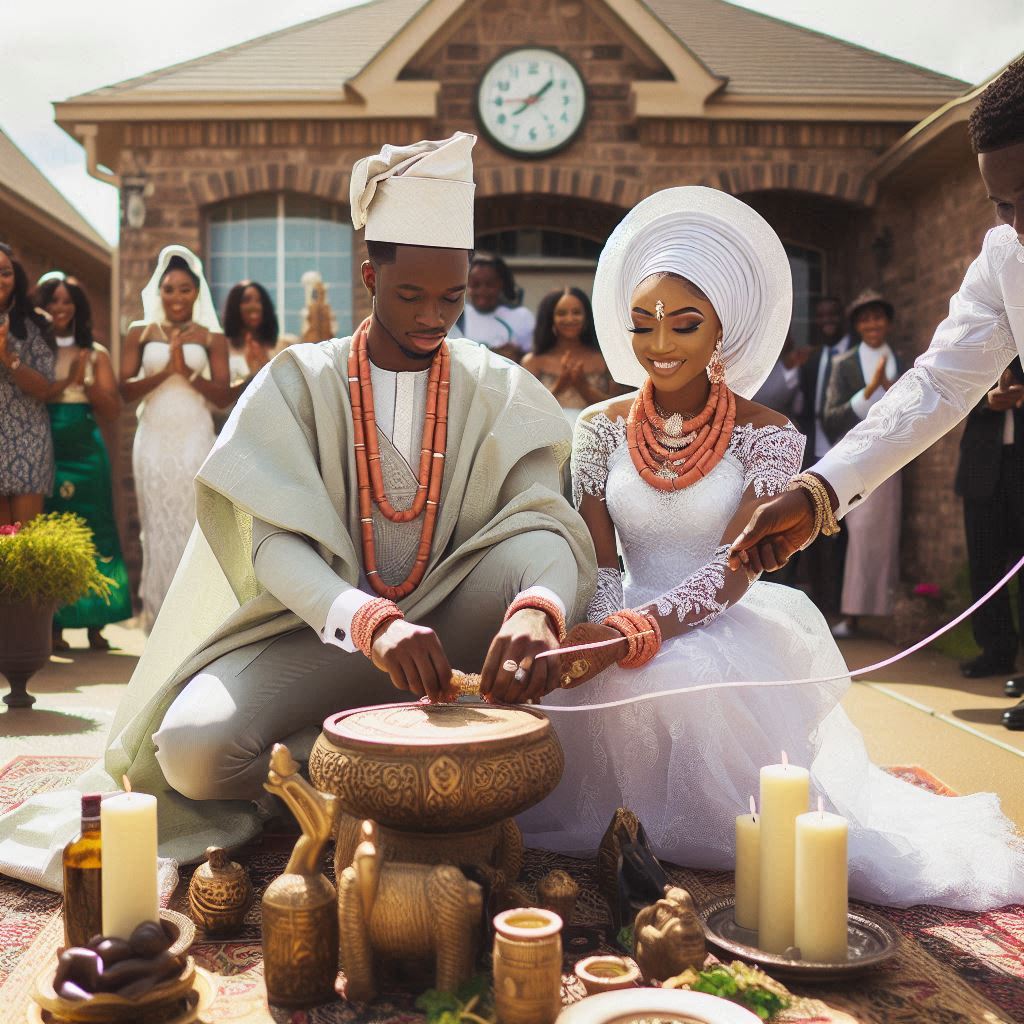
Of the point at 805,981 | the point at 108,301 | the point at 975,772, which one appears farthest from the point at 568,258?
the point at 108,301

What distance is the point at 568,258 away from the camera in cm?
1082

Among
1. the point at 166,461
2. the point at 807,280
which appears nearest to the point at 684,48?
the point at 807,280

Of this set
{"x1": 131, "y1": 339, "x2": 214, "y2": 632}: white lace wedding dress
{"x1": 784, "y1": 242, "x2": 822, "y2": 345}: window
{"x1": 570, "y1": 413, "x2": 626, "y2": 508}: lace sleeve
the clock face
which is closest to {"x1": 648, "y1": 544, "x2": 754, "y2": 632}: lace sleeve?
{"x1": 570, "y1": 413, "x2": 626, "y2": 508}: lace sleeve

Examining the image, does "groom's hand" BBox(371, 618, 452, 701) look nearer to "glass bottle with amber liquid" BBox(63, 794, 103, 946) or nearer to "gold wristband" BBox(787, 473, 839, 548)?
"glass bottle with amber liquid" BBox(63, 794, 103, 946)

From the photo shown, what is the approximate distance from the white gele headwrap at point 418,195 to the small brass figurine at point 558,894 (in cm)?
165

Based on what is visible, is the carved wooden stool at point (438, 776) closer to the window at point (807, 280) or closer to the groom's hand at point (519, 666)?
the groom's hand at point (519, 666)

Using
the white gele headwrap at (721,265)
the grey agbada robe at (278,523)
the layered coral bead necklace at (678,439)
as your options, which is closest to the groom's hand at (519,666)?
the grey agbada robe at (278,523)

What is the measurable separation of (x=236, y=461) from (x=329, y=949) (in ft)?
4.36

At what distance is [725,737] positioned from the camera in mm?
3088

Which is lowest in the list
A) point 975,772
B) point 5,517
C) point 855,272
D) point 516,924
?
point 975,772

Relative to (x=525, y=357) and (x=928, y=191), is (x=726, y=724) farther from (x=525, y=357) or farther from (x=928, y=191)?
(x=928, y=191)

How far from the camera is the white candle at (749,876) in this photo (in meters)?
2.50

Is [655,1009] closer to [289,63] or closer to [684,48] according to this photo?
[684,48]

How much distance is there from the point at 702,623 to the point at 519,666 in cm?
92
